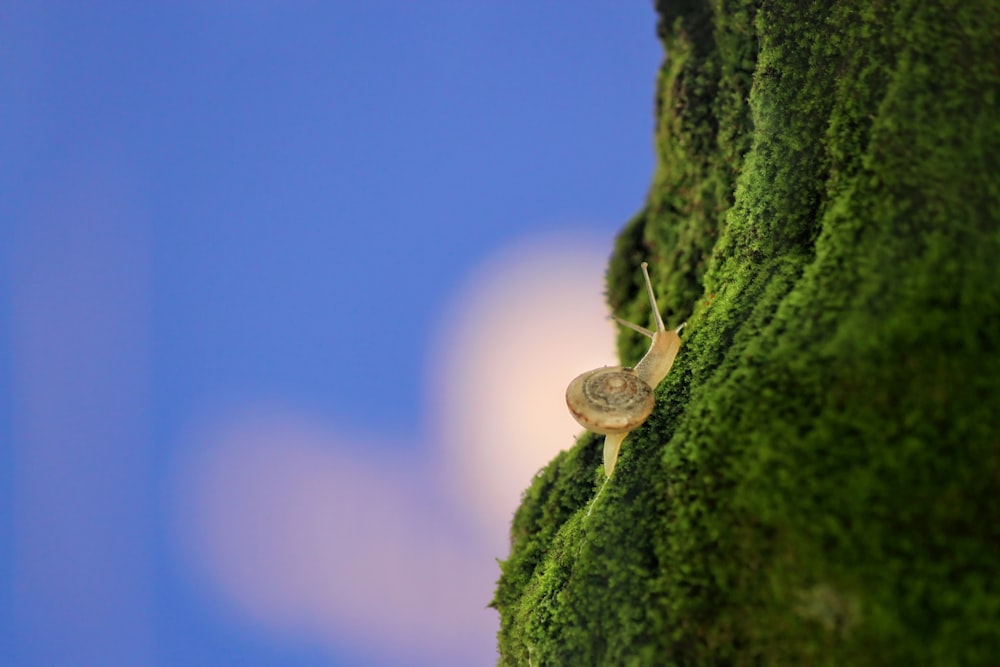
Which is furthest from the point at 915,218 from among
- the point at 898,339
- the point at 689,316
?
the point at 689,316

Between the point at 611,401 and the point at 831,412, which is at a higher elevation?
the point at 611,401

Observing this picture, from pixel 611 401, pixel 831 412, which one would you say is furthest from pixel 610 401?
pixel 831 412

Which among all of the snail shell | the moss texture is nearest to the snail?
the snail shell

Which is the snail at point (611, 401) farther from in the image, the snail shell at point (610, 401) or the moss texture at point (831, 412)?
the moss texture at point (831, 412)

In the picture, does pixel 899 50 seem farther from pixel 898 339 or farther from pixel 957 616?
pixel 957 616

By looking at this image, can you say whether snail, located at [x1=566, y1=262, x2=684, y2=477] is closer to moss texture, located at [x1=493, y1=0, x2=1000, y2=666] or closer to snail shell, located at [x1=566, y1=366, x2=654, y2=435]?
snail shell, located at [x1=566, y1=366, x2=654, y2=435]

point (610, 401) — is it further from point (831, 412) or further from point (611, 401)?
point (831, 412)
